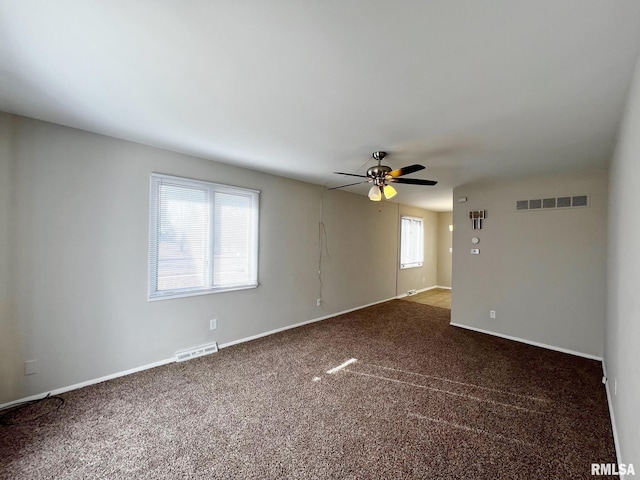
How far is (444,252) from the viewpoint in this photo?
8.67 metres

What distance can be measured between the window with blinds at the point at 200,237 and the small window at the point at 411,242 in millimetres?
4480

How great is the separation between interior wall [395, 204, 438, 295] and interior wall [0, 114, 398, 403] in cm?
422

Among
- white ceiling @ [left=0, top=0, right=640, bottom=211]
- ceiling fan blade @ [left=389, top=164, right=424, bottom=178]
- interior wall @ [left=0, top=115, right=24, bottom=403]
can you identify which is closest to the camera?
white ceiling @ [left=0, top=0, right=640, bottom=211]

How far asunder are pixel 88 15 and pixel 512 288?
539 cm

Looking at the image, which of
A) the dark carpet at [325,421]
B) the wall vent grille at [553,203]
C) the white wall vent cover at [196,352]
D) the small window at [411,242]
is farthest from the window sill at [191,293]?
the small window at [411,242]

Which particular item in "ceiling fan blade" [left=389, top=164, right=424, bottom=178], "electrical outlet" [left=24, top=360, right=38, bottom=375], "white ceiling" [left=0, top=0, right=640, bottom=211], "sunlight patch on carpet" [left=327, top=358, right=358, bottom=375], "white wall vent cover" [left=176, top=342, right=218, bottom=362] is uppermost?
"white ceiling" [left=0, top=0, right=640, bottom=211]

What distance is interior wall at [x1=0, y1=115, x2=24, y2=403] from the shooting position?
2295mm

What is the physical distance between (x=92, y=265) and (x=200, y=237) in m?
1.10

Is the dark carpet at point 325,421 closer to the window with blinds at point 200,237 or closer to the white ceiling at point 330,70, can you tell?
the window with blinds at point 200,237

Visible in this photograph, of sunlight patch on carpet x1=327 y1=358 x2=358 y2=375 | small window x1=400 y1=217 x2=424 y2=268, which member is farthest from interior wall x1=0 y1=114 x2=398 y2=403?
small window x1=400 y1=217 x2=424 y2=268

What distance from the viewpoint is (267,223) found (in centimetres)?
419

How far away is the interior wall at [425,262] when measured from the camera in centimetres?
714

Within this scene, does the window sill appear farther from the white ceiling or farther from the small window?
the small window

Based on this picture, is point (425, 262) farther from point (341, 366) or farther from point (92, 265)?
point (92, 265)
